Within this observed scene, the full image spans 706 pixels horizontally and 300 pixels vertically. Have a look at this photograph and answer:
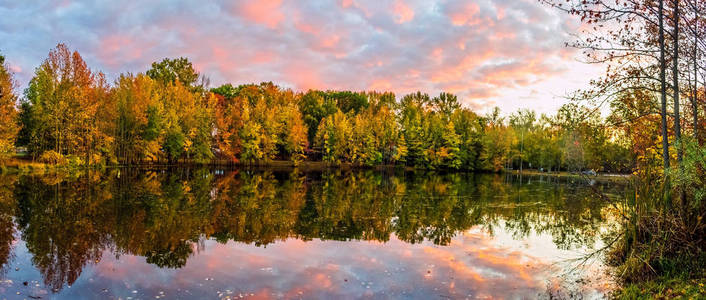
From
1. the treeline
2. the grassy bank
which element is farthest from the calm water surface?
the treeline

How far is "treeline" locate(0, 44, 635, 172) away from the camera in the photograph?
39906mm

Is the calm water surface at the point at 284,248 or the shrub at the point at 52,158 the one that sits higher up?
the shrub at the point at 52,158

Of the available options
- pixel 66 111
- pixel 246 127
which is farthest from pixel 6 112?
pixel 246 127

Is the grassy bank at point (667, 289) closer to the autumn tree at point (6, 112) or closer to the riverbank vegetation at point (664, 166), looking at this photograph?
the riverbank vegetation at point (664, 166)

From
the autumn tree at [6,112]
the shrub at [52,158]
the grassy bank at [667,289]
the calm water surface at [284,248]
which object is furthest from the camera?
the shrub at [52,158]

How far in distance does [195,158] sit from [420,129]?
117 feet

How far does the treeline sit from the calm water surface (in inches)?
814

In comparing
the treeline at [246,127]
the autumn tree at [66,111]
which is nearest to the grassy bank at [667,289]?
the treeline at [246,127]

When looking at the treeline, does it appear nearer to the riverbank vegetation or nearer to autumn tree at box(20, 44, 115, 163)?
autumn tree at box(20, 44, 115, 163)

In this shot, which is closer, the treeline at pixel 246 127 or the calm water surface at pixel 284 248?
the calm water surface at pixel 284 248

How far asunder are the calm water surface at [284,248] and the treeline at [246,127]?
814 inches

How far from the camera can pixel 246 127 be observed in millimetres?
61281

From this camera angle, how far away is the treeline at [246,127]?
131 feet

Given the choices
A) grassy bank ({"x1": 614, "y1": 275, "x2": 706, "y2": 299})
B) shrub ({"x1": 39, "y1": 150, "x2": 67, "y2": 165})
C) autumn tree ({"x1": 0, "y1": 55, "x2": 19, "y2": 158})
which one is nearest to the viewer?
grassy bank ({"x1": 614, "y1": 275, "x2": 706, "y2": 299})
